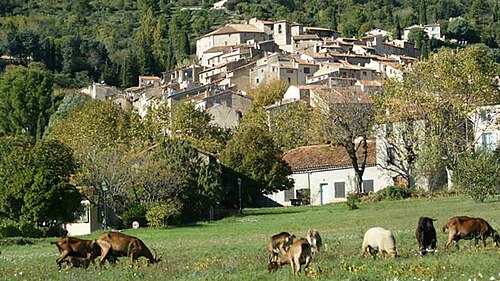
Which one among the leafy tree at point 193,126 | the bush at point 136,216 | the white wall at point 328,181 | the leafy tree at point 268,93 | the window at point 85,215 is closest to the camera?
the bush at point 136,216

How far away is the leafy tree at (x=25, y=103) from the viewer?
109438mm

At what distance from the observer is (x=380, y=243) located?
20.9 m

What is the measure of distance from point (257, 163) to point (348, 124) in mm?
8701

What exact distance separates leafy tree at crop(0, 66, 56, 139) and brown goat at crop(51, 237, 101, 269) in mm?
85848

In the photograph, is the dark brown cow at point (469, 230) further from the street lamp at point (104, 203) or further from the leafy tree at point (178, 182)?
the street lamp at point (104, 203)

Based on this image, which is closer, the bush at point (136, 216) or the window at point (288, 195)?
the bush at point (136, 216)

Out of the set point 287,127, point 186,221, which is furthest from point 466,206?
point 287,127

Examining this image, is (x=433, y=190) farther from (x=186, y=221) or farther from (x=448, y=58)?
(x=186, y=221)

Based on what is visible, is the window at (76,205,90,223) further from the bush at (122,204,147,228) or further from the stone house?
the stone house

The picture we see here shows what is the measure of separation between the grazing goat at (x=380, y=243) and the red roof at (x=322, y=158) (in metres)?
52.8

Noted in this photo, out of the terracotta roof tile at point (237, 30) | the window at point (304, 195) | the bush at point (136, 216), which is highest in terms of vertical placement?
the terracotta roof tile at point (237, 30)

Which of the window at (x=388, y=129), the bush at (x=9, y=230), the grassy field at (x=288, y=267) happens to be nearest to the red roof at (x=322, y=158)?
the window at (x=388, y=129)

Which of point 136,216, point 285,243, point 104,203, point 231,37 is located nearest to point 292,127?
point 104,203

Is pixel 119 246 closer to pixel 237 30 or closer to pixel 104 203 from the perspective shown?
pixel 104 203
